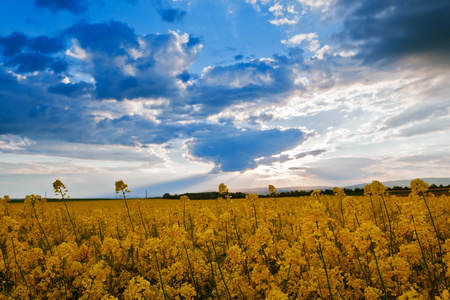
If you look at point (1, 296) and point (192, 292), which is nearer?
point (192, 292)

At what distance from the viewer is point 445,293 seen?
2.52m

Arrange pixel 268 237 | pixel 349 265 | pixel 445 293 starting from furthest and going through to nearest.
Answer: pixel 349 265
pixel 268 237
pixel 445 293

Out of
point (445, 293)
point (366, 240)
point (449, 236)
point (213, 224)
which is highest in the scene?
point (213, 224)

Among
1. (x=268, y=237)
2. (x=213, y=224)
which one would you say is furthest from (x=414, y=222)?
(x=213, y=224)

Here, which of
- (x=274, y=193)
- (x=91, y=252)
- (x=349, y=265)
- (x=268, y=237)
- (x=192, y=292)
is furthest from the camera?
(x=274, y=193)

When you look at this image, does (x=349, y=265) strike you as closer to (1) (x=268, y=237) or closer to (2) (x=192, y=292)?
(1) (x=268, y=237)

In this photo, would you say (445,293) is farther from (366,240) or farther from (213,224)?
(213,224)

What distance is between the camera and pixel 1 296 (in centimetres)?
454

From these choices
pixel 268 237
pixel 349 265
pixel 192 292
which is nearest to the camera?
pixel 192 292

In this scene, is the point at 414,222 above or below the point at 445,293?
above

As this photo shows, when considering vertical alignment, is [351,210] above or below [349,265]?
above

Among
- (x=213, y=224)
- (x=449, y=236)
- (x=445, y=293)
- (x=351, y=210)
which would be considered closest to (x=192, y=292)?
(x=213, y=224)

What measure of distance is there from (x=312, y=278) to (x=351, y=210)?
2.10 m

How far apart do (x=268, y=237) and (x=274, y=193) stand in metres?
2.95
